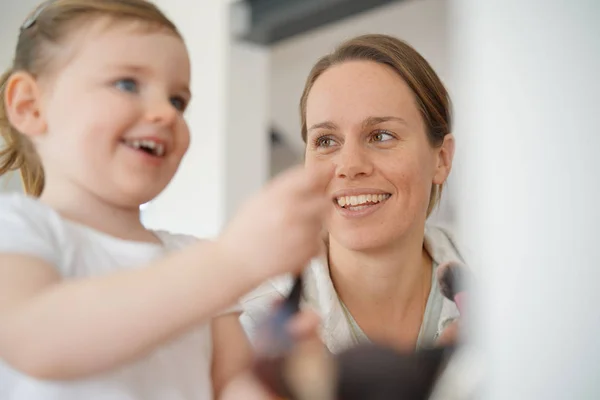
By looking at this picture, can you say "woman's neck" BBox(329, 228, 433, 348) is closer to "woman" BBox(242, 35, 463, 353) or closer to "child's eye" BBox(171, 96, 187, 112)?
"woman" BBox(242, 35, 463, 353)

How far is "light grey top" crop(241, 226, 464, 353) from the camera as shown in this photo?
33 cm

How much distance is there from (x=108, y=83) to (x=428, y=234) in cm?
31

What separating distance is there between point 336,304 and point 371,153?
11 centimetres

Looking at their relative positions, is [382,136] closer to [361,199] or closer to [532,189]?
[361,199]

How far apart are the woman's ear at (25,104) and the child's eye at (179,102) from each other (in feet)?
0.22

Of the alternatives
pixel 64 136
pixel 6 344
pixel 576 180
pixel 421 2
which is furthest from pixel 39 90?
pixel 421 2

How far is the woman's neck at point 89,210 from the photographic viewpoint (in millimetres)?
317

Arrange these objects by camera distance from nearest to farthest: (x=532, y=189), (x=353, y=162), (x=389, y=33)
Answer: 1. (x=532, y=189)
2. (x=353, y=162)
3. (x=389, y=33)

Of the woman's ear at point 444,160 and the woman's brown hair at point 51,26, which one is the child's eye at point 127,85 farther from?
the woman's ear at point 444,160

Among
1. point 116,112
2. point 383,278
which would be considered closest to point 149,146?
point 116,112

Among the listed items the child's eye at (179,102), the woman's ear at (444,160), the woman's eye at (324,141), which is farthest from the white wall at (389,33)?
the child's eye at (179,102)

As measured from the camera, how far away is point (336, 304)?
44 centimetres

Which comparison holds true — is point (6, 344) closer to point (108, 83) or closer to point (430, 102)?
point (108, 83)

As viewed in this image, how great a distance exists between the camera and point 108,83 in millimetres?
292
